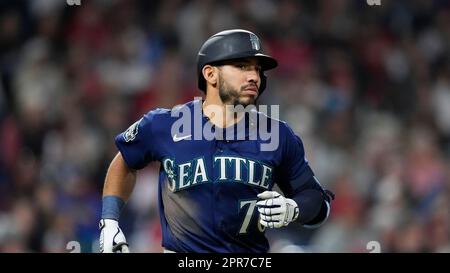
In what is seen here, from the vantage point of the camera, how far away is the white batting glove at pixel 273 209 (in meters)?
4.57

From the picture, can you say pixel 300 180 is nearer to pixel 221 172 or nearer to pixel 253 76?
pixel 221 172

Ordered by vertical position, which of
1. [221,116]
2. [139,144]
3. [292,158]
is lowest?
[292,158]

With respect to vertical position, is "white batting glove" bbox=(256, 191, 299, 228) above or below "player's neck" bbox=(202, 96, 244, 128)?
below

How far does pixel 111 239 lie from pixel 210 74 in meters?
1.02

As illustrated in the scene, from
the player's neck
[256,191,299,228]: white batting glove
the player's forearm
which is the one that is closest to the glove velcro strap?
the player's forearm

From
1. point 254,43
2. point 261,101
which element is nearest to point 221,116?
point 254,43

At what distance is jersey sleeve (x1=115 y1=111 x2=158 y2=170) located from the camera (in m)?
4.92

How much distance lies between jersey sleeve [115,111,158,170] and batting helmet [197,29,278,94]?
43 cm

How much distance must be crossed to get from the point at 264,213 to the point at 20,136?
444cm

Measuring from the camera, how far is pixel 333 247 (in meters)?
7.89

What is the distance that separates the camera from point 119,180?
5.00 m

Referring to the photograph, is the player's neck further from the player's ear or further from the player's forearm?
the player's forearm

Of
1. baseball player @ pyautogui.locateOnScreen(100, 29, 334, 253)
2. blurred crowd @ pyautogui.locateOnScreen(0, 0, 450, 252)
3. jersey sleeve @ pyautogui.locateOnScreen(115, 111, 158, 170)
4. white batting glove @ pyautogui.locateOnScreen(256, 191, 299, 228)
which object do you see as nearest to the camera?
white batting glove @ pyautogui.locateOnScreen(256, 191, 299, 228)
